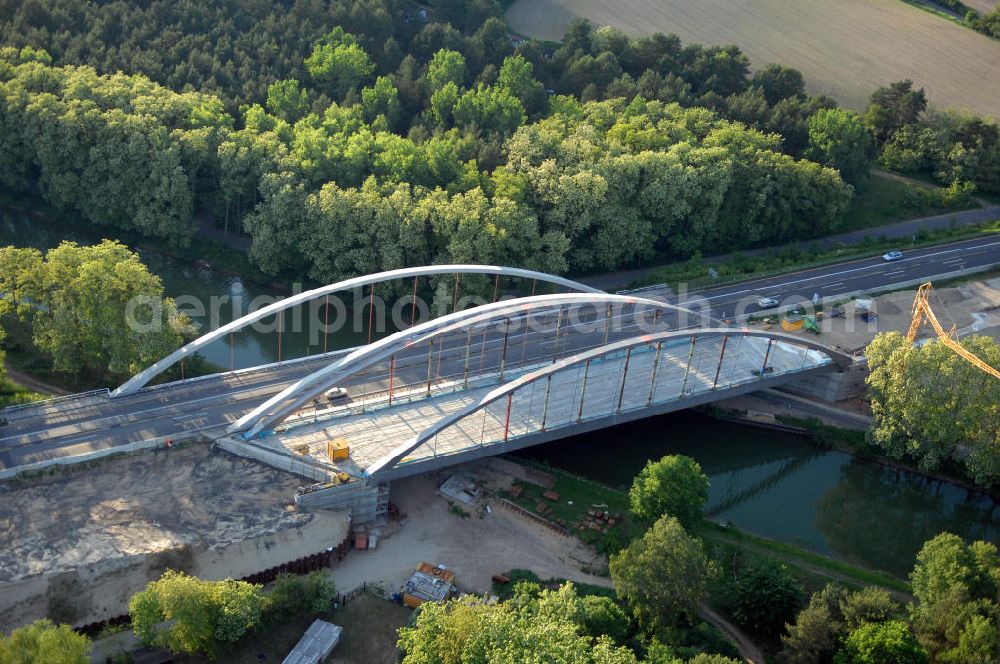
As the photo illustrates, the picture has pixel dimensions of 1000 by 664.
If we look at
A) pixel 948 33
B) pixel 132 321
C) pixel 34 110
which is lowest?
pixel 132 321

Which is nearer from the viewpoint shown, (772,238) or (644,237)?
(644,237)

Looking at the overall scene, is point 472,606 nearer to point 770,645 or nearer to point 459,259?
point 770,645

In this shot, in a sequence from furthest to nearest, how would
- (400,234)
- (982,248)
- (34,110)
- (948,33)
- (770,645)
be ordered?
(948,33)
(982,248)
(34,110)
(400,234)
(770,645)

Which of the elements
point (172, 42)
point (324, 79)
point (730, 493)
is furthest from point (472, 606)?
point (172, 42)

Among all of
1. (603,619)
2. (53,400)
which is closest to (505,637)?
(603,619)

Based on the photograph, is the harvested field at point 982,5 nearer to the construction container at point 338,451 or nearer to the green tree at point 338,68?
the green tree at point 338,68

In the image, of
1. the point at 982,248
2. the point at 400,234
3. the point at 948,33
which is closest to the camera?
the point at 400,234

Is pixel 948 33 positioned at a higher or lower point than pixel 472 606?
higher

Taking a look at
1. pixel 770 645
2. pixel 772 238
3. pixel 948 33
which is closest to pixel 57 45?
pixel 772 238
